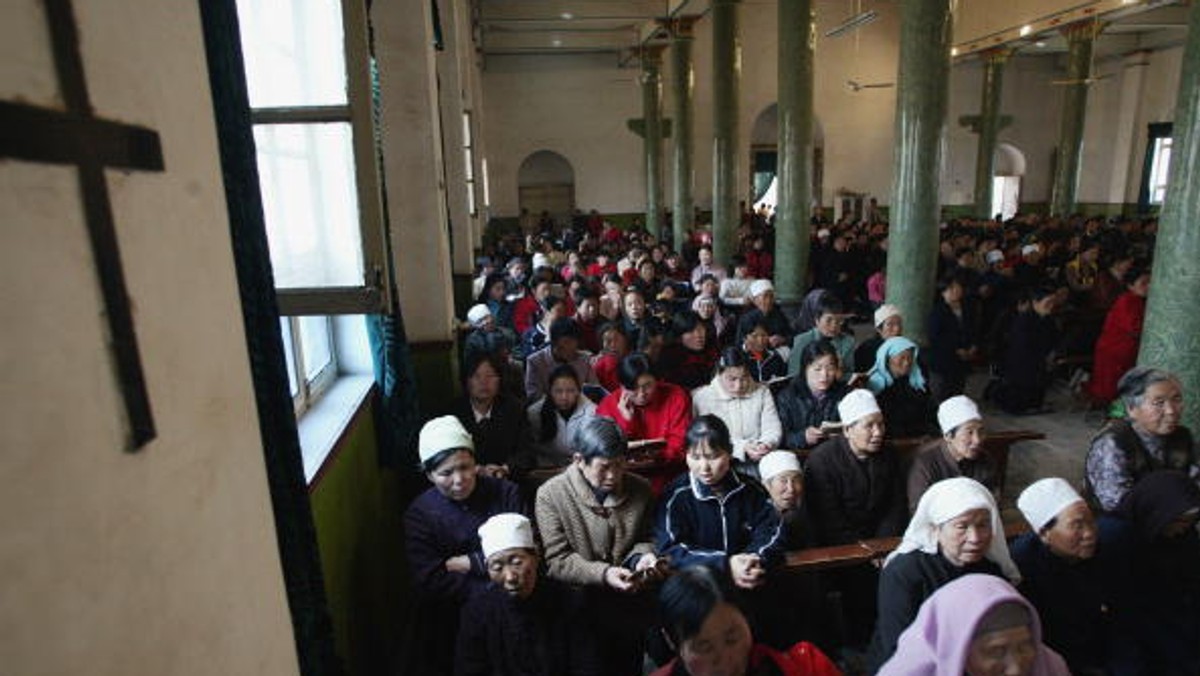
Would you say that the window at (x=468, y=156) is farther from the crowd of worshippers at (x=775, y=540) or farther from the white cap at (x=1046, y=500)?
the white cap at (x=1046, y=500)

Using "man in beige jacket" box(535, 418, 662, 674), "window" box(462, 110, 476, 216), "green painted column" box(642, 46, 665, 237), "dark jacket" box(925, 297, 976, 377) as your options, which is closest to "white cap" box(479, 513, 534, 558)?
"man in beige jacket" box(535, 418, 662, 674)

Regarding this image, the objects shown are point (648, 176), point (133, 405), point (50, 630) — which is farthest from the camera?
point (648, 176)

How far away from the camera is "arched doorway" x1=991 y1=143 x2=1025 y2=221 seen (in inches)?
1035

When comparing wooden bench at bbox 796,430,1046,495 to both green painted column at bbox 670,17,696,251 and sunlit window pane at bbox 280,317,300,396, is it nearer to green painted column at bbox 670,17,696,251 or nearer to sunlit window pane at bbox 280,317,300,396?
sunlit window pane at bbox 280,317,300,396

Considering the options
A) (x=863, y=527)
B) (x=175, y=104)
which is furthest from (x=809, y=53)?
(x=175, y=104)

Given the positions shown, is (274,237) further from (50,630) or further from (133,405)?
(50,630)

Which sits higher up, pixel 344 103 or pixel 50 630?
pixel 344 103

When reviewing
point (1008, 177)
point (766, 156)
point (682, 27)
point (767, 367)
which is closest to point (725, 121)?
point (682, 27)

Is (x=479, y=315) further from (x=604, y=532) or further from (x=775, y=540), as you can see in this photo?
(x=775, y=540)

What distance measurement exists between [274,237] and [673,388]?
284cm

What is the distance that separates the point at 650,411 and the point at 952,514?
2233 mm

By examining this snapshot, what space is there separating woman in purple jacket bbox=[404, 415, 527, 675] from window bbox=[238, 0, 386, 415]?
816mm

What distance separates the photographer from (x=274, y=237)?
310 centimetres

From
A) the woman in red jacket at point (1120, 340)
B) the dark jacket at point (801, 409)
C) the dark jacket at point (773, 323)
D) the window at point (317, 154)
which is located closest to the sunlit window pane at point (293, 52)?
the window at point (317, 154)
